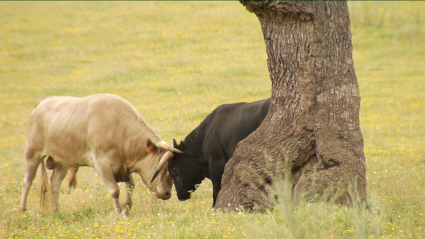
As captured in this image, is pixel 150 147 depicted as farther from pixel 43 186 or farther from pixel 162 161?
pixel 43 186

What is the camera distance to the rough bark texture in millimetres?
6281

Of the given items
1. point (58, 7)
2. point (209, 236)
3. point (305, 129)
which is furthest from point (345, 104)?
point (58, 7)

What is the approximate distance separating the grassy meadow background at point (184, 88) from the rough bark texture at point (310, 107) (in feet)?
1.74

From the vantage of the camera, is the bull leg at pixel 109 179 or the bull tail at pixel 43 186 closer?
the bull leg at pixel 109 179

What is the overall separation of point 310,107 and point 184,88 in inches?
505

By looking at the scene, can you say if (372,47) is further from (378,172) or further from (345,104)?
(345,104)

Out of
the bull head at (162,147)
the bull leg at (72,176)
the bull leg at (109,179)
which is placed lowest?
the bull leg at (72,176)

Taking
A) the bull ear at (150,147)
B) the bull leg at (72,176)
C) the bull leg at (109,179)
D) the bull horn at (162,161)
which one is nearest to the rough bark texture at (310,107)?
the bull horn at (162,161)

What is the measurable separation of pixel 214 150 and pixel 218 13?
22.0 metres

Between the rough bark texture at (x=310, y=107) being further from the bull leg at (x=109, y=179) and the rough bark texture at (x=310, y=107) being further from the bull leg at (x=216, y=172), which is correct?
the bull leg at (x=109, y=179)

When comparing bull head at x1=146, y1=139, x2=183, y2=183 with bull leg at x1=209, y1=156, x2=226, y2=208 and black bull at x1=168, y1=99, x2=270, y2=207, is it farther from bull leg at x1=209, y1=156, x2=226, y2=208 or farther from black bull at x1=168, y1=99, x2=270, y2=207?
bull leg at x1=209, y1=156, x2=226, y2=208

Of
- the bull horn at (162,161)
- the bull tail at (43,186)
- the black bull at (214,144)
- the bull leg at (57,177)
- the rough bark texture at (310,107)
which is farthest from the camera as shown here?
the bull leg at (57,177)

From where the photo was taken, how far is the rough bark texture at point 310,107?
6281mm

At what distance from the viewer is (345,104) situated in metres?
6.38
